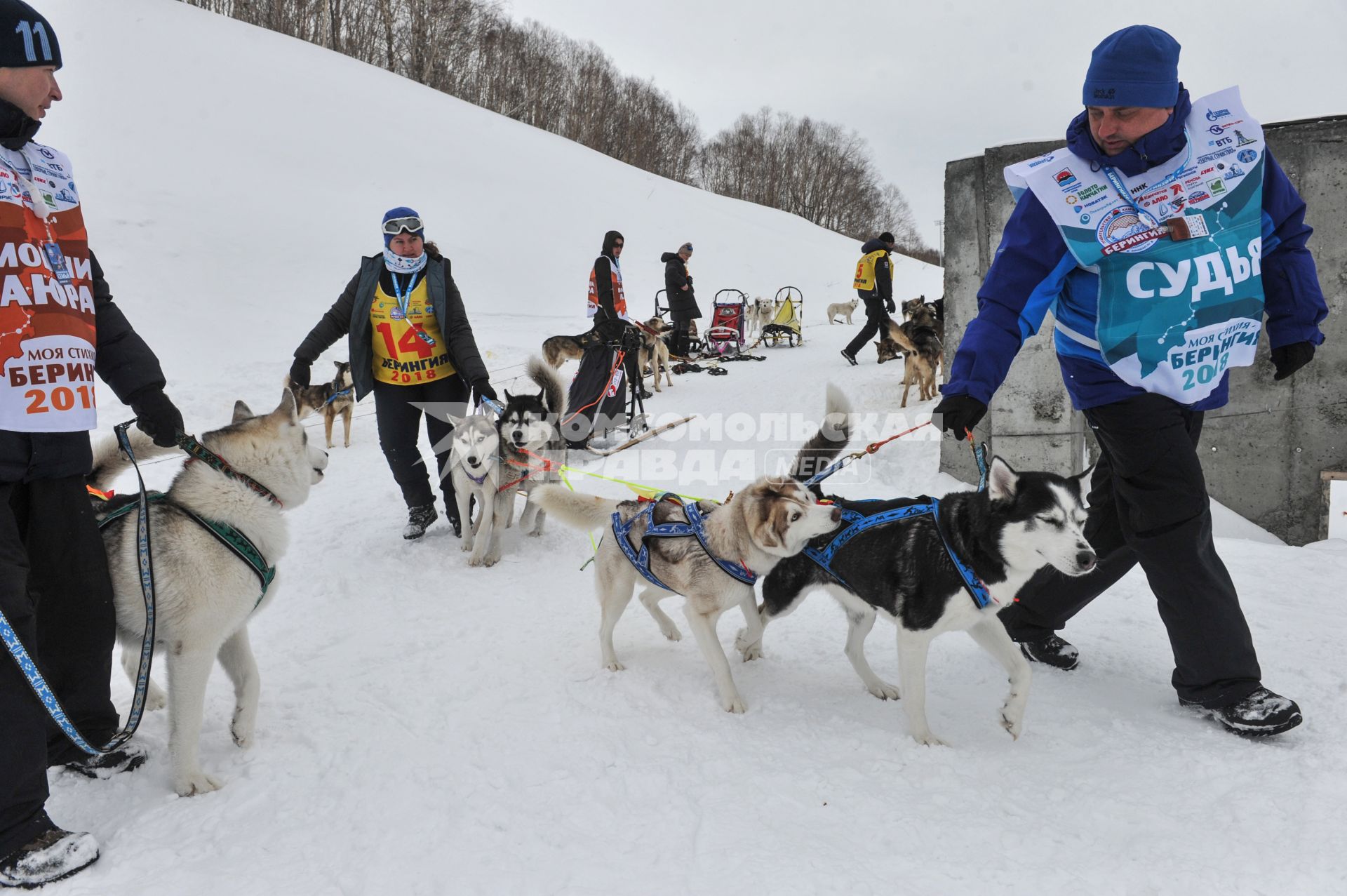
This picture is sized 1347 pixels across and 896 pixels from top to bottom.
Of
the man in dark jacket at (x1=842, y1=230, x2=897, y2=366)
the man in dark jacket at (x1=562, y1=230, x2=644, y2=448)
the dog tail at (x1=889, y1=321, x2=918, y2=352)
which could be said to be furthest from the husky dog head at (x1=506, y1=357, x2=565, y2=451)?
the man in dark jacket at (x1=842, y1=230, x2=897, y2=366)

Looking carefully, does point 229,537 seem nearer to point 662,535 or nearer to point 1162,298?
point 662,535

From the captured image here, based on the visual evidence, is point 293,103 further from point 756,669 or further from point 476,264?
point 756,669

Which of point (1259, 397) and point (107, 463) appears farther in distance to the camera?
point (1259, 397)

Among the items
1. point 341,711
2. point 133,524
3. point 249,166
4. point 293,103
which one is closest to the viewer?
point 133,524

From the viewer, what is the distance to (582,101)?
43.9m

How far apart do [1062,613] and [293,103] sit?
27349mm

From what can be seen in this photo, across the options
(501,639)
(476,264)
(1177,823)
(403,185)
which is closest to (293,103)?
(403,185)

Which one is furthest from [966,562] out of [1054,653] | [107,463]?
[107,463]

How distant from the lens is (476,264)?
1875cm

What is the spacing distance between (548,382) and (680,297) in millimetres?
7401

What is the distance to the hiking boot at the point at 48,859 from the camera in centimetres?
159

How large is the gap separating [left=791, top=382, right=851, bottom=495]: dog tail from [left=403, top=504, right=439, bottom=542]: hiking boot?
244 cm

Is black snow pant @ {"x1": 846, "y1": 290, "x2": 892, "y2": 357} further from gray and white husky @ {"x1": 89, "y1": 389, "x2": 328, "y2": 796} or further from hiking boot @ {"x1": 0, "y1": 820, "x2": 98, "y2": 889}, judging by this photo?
hiking boot @ {"x1": 0, "y1": 820, "x2": 98, "y2": 889}

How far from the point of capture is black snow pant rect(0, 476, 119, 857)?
1613 mm
